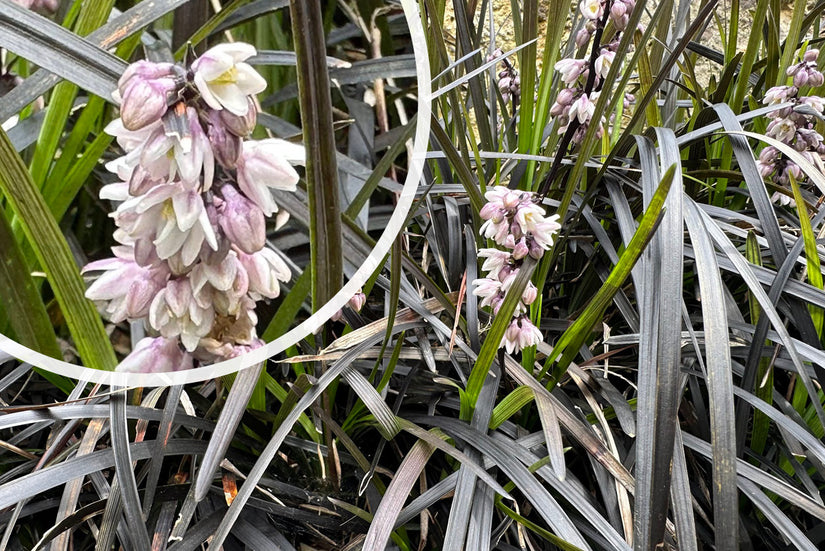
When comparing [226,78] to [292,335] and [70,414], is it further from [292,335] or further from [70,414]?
[70,414]

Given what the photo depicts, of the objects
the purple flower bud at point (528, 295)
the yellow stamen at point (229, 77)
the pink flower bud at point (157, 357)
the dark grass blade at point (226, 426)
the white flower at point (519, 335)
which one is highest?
the yellow stamen at point (229, 77)

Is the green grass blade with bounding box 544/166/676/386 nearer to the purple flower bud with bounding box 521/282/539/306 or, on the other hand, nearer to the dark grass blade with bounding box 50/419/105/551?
the purple flower bud with bounding box 521/282/539/306

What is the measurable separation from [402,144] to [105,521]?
51 cm

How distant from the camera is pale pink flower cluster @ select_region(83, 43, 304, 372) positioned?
38 cm

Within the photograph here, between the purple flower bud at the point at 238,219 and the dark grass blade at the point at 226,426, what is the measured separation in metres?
0.26

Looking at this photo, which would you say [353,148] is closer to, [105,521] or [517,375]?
[517,375]

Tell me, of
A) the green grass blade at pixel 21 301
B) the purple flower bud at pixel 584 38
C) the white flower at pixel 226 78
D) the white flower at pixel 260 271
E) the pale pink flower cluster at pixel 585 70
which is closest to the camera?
the white flower at pixel 226 78

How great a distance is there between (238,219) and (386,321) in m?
0.41

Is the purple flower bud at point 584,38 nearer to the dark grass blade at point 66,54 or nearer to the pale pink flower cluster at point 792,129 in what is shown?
the pale pink flower cluster at point 792,129

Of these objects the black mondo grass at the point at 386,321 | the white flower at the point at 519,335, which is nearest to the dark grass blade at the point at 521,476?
the black mondo grass at the point at 386,321

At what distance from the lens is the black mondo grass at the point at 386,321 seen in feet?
1.70

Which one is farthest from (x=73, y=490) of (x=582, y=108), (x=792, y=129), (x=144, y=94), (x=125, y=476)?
(x=792, y=129)

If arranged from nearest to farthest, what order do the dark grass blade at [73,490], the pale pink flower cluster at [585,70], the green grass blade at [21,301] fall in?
the green grass blade at [21,301] < the dark grass blade at [73,490] < the pale pink flower cluster at [585,70]

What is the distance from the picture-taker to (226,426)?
63 centimetres
